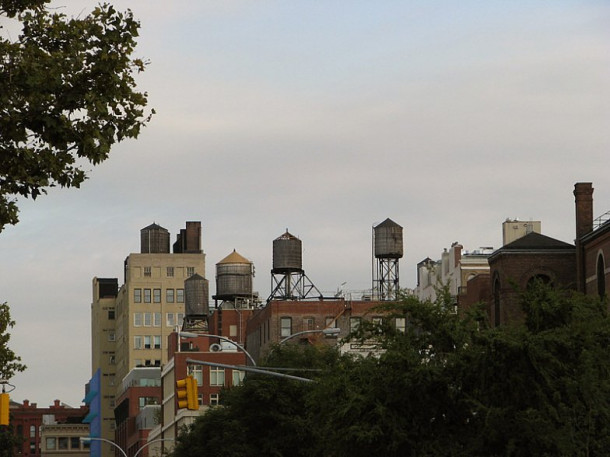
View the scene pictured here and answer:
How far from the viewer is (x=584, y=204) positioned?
87375 mm

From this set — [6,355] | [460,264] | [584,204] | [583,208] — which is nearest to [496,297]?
[583,208]

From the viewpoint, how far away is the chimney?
86.7m

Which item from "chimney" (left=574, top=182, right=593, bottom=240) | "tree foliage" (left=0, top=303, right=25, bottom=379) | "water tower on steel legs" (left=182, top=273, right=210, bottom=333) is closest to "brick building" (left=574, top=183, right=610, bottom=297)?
"chimney" (left=574, top=182, right=593, bottom=240)

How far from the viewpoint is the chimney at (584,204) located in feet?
284

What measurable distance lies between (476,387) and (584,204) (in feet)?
151

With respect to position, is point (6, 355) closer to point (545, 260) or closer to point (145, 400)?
point (545, 260)

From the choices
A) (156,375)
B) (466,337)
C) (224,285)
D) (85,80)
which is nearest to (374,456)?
(466,337)

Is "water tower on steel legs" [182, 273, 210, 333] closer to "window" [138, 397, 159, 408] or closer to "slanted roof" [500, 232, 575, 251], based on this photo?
"window" [138, 397, 159, 408]

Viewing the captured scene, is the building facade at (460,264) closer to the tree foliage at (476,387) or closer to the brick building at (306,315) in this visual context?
the brick building at (306,315)

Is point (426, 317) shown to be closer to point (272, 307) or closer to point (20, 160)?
point (20, 160)

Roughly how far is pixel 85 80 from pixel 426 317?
867 inches

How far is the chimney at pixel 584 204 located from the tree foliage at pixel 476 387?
39.7 meters

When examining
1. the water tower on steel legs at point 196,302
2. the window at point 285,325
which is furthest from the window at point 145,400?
the window at point 285,325

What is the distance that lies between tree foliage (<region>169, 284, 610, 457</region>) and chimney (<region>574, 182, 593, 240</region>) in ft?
130
